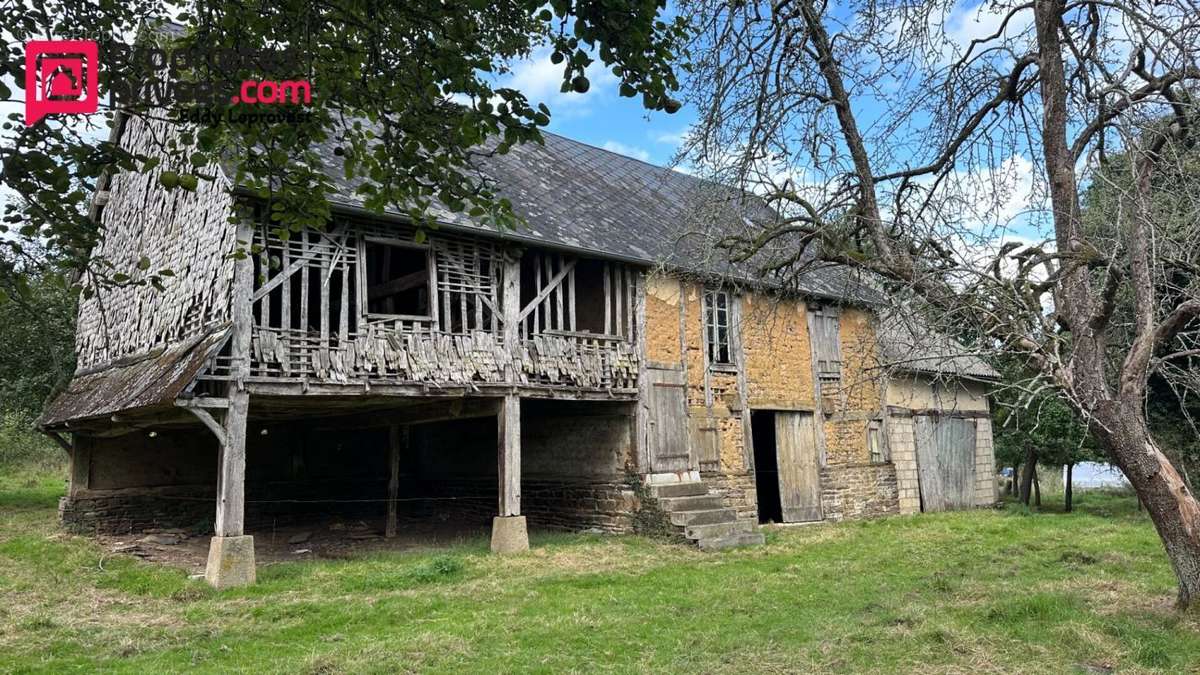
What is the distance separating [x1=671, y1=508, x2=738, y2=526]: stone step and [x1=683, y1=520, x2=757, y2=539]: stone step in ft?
0.29

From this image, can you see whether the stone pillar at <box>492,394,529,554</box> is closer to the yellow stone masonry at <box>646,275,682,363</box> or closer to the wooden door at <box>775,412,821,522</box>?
the yellow stone masonry at <box>646,275,682,363</box>

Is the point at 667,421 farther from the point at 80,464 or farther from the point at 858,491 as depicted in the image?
the point at 80,464

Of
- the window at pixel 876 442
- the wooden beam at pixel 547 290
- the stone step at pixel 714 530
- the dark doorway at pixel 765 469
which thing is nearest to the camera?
the wooden beam at pixel 547 290

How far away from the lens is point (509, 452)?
37.2 feet

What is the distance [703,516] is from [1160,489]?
6.79m

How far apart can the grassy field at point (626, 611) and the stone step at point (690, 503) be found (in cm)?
68

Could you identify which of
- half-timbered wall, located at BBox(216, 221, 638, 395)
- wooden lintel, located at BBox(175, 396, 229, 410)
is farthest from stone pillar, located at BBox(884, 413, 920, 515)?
wooden lintel, located at BBox(175, 396, 229, 410)

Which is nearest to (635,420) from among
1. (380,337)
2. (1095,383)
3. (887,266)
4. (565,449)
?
(565,449)

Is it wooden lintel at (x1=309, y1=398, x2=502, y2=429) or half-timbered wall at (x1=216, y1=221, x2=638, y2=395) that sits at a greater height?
half-timbered wall at (x1=216, y1=221, x2=638, y2=395)

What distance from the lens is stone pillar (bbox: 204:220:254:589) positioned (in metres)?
8.91

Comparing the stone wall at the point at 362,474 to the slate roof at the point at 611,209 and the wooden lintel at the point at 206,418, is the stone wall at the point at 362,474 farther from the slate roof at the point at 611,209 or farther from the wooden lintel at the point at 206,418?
the wooden lintel at the point at 206,418

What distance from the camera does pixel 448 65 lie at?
14.5 feet

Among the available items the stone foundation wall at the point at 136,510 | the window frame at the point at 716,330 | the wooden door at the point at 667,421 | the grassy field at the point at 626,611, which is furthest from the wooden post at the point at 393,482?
the window frame at the point at 716,330

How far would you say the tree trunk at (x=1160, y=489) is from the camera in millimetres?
6164
